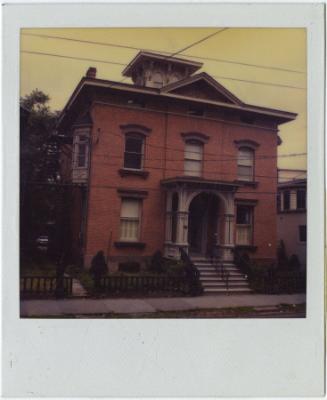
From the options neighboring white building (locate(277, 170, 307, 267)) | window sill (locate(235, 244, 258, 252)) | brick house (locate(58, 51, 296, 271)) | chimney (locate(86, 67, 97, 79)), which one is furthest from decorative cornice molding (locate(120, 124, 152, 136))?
window sill (locate(235, 244, 258, 252))

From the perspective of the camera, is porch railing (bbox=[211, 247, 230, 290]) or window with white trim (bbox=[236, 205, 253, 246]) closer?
porch railing (bbox=[211, 247, 230, 290])

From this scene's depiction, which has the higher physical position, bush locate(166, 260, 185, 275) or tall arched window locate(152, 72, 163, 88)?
tall arched window locate(152, 72, 163, 88)

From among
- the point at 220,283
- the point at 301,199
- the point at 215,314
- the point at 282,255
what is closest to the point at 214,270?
the point at 220,283

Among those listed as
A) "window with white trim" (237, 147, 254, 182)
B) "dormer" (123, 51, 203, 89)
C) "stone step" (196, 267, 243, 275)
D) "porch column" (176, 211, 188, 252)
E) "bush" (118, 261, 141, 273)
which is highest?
"dormer" (123, 51, 203, 89)

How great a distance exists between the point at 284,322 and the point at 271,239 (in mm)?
2548

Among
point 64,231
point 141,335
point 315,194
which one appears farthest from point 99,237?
point 315,194

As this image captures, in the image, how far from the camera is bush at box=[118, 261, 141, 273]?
891cm

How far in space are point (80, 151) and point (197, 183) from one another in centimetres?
321

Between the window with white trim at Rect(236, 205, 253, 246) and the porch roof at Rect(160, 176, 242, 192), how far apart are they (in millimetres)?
603

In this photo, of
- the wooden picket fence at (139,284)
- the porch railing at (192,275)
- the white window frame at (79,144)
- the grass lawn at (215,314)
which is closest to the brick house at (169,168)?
the white window frame at (79,144)

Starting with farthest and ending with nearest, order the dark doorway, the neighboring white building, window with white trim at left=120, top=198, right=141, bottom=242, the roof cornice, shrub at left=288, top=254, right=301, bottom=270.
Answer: the dark doorway → window with white trim at left=120, top=198, right=141, bottom=242 → the roof cornice → shrub at left=288, top=254, right=301, bottom=270 → the neighboring white building

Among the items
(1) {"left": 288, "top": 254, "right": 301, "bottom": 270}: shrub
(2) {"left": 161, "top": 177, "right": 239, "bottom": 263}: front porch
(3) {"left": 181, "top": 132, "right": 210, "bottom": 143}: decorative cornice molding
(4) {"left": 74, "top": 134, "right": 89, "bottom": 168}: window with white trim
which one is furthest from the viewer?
(3) {"left": 181, "top": 132, "right": 210, "bottom": 143}: decorative cornice molding

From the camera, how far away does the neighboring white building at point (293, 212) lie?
7.37 meters

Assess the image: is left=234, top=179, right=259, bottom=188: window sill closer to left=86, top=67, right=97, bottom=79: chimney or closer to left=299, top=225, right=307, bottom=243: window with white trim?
left=299, top=225, right=307, bottom=243: window with white trim
